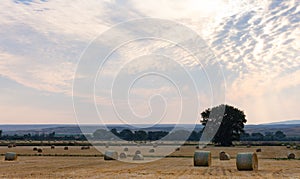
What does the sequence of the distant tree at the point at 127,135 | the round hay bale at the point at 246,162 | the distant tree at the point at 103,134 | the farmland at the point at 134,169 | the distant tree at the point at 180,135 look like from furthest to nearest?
the distant tree at the point at 127,135, the distant tree at the point at 103,134, the distant tree at the point at 180,135, the round hay bale at the point at 246,162, the farmland at the point at 134,169

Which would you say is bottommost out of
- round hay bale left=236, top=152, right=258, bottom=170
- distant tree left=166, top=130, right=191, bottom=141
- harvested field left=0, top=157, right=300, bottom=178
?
harvested field left=0, top=157, right=300, bottom=178

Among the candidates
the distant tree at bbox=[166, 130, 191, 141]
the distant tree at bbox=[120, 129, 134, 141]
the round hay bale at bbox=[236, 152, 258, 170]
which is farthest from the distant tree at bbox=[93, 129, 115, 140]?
the round hay bale at bbox=[236, 152, 258, 170]

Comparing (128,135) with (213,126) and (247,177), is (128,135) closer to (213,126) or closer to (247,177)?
(213,126)

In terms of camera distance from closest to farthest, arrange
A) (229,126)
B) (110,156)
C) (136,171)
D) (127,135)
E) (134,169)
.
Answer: (136,171), (134,169), (110,156), (229,126), (127,135)

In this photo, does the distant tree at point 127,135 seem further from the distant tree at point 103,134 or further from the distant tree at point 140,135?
the distant tree at point 103,134

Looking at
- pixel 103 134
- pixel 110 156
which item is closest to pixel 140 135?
pixel 103 134

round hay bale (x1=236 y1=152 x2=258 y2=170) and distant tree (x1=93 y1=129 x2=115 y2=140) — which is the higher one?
distant tree (x1=93 y1=129 x2=115 y2=140)

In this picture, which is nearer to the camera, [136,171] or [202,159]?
[136,171]

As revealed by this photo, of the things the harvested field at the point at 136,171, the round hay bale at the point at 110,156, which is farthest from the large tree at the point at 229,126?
the harvested field at the point at 136,171

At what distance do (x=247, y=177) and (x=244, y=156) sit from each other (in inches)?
241

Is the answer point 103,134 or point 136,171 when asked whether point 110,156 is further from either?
point 103,134

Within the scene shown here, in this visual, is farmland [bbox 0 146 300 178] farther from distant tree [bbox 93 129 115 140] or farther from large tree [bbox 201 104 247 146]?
distant tree [bbox 93 129 115 140]

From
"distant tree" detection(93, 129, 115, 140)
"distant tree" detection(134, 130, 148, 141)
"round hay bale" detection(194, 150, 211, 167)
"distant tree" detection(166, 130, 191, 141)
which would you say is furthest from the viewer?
"distant tree" detection(134, 130, 148, 141)

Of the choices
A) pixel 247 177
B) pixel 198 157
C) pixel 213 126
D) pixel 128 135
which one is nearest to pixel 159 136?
pixel 128 135
